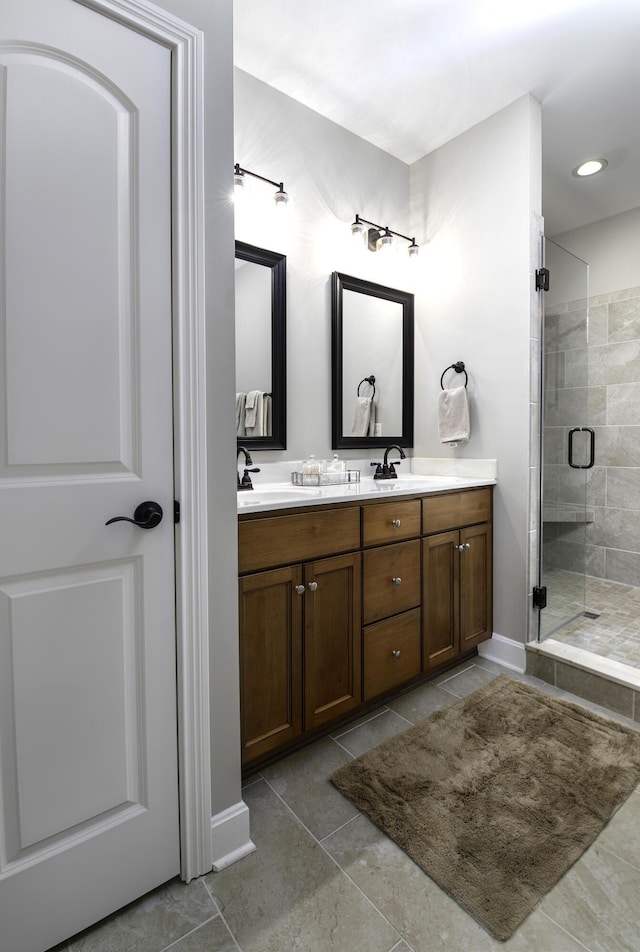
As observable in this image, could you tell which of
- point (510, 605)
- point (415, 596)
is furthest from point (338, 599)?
point (510, 605)

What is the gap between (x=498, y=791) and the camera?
58.2 inches

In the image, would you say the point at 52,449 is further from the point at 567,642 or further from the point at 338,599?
the point at 567,642

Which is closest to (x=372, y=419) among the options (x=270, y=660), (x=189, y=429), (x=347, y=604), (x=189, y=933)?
(x=347, y=604)

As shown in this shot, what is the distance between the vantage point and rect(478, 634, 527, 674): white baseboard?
7.44ft

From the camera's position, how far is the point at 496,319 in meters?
2.35

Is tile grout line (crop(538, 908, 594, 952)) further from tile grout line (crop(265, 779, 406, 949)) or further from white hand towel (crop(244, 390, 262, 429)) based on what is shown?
white hand towel (crop(244, 390, 262, 429))

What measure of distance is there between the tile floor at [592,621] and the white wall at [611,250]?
2144 millimetres

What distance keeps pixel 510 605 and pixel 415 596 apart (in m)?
0.64

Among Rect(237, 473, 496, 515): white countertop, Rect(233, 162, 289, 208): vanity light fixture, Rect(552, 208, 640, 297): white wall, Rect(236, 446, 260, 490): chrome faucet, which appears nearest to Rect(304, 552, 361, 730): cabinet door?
Rect(237, 473, 496, 515): white countertop

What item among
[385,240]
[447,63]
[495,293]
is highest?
[447,63]

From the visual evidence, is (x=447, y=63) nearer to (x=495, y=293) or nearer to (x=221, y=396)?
(x=495, y=293)

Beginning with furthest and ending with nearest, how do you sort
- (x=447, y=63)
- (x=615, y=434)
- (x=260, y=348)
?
(x=615, y=434) → (x=260, y=348) → (x=447, y=63)

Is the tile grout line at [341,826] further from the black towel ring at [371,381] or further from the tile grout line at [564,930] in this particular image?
the black towel ring at [371,381]

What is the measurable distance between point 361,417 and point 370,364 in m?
0.30
